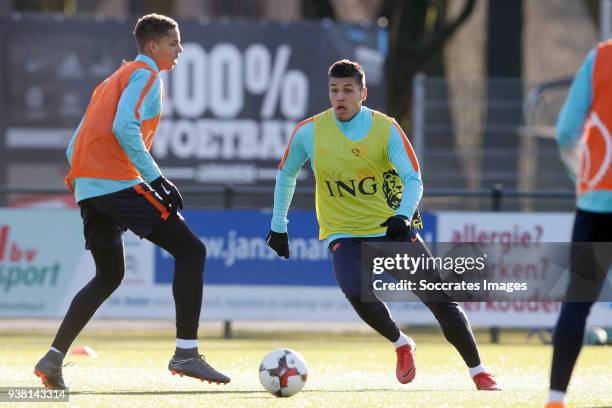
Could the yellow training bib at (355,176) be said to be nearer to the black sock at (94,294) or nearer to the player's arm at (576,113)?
the black sock at (94,294)

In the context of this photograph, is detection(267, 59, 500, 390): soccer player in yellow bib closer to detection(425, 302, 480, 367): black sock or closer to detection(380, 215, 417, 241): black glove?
detection(425, 302, 480, 367): black sock

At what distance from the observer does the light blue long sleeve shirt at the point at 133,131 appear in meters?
8.09

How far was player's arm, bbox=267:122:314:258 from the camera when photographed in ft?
28.6

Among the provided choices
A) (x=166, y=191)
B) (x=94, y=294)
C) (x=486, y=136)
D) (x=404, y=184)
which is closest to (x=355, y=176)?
(x=404, y=184)

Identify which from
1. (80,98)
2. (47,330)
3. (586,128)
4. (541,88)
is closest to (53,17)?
(80,98)

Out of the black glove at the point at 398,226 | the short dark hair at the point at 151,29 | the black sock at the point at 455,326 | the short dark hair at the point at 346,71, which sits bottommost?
the black sock at the point at 455,326

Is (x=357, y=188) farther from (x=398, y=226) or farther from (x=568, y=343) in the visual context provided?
(x=568, y=343)

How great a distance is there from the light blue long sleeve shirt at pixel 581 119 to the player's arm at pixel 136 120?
251cm

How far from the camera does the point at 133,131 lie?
319 inches

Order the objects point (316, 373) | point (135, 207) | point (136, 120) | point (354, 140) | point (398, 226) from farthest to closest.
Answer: point (316, 373) < point (354, 140) < point (135, 207) < point (136, 120) < point (398, 226)

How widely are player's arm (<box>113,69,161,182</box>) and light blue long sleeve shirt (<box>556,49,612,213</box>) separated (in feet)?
8.25

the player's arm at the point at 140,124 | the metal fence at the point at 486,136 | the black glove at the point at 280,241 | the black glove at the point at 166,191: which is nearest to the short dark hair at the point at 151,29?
the player's arm at the point at 140,124

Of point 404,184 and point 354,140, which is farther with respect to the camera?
point 354,140

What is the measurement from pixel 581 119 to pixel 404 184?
77.0 inches
